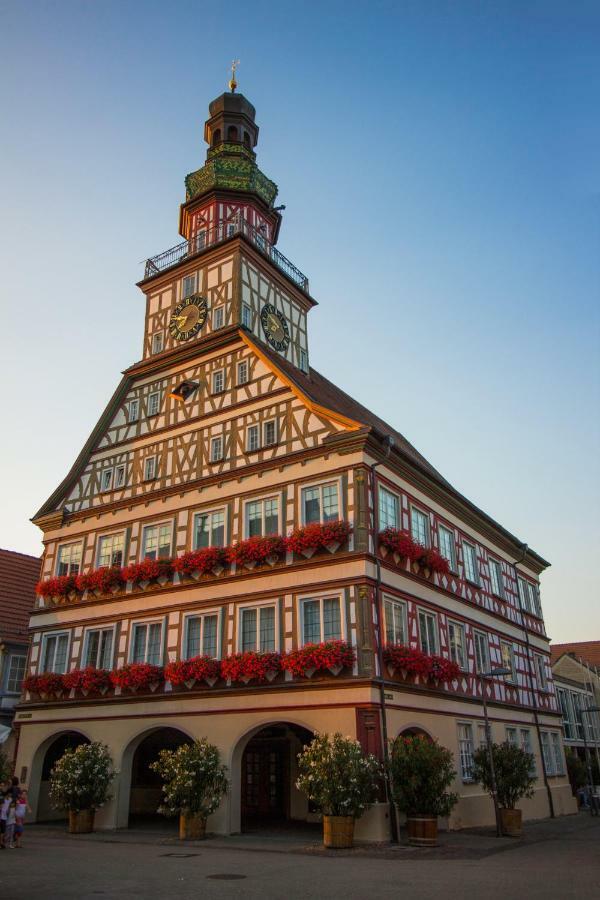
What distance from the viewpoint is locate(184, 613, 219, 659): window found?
76.5ft

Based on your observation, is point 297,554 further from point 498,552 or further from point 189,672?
point 498,552

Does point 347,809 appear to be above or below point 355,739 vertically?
below

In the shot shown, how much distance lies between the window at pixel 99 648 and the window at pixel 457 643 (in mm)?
11528

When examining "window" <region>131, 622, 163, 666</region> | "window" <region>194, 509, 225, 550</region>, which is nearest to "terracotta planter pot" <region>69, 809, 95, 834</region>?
"window" <region>131, 622, 163, 666</region>

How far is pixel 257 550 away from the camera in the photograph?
22.5m

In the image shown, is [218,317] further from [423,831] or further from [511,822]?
[511,822]

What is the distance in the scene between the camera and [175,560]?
24.9 metres

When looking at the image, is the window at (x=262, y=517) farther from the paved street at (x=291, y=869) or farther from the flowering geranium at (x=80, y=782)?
the paved street at (x=291, y=869)

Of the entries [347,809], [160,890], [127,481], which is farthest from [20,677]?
[160,890]

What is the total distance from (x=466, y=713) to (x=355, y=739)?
294 inches

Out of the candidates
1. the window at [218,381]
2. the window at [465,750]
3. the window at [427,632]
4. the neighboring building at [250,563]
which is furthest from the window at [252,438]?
the window at [465,750]

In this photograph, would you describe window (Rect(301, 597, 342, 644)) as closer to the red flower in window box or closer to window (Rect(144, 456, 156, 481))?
the red flower in window box

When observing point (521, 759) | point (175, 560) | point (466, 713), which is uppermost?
point (175, 560)

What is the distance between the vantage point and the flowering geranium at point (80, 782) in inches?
880
